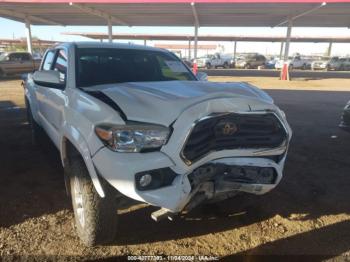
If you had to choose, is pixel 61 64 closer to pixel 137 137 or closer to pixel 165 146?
pixel 137 137

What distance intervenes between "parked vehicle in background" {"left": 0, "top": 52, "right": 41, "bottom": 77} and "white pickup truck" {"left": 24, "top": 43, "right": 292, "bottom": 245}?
21054mm

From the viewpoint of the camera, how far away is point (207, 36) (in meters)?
49.7

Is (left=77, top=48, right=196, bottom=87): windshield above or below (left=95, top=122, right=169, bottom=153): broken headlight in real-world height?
above

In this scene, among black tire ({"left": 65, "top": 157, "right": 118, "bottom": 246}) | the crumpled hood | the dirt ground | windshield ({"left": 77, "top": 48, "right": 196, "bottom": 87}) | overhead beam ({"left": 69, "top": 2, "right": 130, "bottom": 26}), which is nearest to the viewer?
the crumpled hood

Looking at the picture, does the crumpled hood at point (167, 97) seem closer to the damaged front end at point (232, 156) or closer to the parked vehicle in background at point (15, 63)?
the damaged front end at point (232, 156)

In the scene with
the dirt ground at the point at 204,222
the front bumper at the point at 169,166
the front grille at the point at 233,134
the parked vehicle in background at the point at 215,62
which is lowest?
the parked vehicle in background at the point at 215,62

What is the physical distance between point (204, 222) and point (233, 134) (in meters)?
1.24

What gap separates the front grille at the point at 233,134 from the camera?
2840mm

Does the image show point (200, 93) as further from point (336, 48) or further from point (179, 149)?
point (336, 48)

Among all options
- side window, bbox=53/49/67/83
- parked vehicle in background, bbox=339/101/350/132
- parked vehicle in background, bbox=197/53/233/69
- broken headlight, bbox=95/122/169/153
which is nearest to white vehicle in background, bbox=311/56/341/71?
parked vehicle in background, bbox=197/53/233/69

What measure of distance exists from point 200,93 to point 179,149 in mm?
615

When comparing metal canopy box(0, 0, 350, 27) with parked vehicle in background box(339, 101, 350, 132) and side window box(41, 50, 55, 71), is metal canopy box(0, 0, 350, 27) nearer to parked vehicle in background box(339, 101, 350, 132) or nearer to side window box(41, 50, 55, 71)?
parked vehicle in background box(339, 101, 350, 132)

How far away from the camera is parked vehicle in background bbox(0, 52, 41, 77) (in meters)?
22.3

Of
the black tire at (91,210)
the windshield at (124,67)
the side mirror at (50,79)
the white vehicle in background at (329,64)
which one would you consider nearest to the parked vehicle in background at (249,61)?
the white vehicle in background at (329,64)
